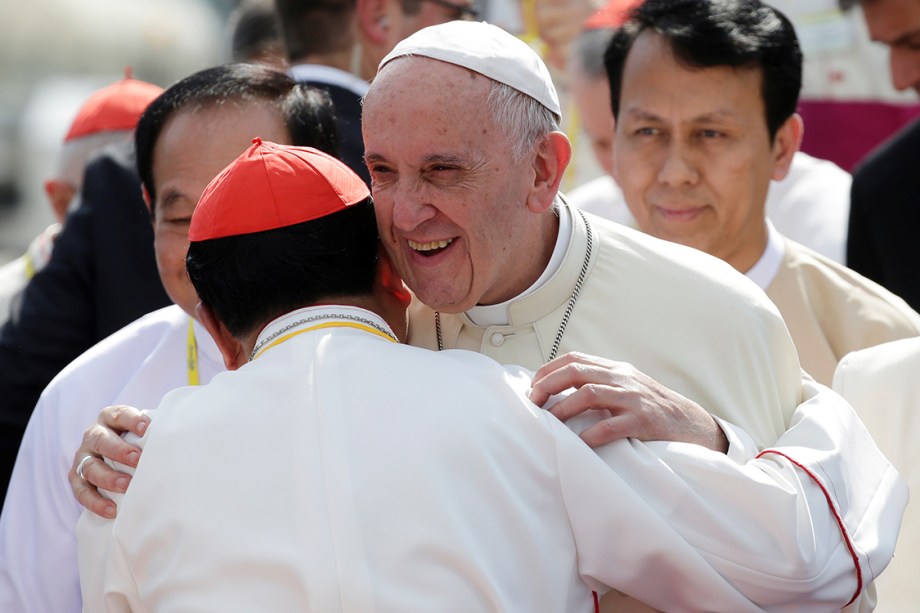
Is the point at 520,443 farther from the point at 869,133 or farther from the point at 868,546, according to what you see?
the point at 869,133

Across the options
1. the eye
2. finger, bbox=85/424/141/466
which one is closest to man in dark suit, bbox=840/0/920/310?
the eye

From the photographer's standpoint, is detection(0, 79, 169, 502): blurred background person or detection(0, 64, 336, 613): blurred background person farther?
detection(0, 79, 169, 502): blurred background person

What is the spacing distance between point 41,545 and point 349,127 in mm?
1889

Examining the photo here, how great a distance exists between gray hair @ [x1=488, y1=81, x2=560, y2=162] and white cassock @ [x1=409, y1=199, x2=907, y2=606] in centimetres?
27

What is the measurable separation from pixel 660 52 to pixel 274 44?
2489mm

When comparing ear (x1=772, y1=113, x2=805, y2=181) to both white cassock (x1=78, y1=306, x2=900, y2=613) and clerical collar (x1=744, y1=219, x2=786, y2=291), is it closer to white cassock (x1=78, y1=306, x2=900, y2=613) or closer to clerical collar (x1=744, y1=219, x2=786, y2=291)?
clerical collar (x1=744, y1=219, x2=786, y2=291)

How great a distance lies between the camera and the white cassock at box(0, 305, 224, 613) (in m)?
3.52

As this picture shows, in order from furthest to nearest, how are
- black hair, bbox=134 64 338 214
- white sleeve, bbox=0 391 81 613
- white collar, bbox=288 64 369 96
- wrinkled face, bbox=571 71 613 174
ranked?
1. wrinkled face, bbox=571 71 613 174
2. white collar, bbox=288 64 369 96
3. black hair, bbox=134 64 338 214
4. white sleeve, bbox=0 391 81 613

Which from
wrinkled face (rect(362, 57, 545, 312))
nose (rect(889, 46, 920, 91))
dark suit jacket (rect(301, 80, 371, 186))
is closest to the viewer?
wrinkled face (rect(362, 57, 545, 312))

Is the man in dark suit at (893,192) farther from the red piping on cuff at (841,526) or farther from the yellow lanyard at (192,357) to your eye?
the yellow lanyard at (192,357)

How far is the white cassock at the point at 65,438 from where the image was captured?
352 centimetres

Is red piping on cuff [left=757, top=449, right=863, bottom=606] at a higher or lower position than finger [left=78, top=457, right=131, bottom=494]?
lower

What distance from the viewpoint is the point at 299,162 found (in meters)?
3.03

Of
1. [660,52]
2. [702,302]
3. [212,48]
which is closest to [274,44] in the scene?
[660,52]
